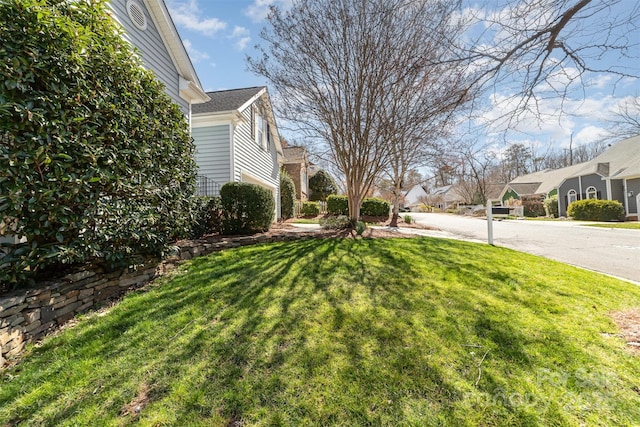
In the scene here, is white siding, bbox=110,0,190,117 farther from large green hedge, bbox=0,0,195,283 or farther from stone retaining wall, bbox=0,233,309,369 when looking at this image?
stone retaining wall, bbox=0,233,309,369

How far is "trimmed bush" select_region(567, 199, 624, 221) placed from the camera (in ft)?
60.6

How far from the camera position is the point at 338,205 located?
60.1 ft

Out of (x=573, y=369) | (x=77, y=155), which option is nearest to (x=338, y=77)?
(x=77, y=155)

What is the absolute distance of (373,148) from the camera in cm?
864

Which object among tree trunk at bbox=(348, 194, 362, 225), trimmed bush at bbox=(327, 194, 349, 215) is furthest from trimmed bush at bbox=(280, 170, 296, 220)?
tree trunk at bbox=(348, 194, 362, 225)

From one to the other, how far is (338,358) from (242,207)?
5.62 m

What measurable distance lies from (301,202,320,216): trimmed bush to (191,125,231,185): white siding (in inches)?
387

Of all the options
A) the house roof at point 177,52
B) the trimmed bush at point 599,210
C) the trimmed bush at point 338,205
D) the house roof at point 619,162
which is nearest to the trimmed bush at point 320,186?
the trimmed bush at point 338,205

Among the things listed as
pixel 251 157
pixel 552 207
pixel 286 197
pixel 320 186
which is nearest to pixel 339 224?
pixel 251 157

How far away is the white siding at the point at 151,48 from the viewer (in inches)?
242

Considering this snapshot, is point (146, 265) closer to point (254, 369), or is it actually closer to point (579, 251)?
point (254, 369)

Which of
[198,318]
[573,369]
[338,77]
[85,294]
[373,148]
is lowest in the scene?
[573,369]

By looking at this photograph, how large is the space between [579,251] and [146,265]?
35.7ft

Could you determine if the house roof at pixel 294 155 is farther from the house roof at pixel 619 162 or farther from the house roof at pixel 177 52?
the house roof at pixel 619 162
